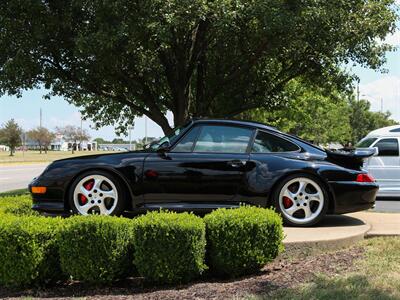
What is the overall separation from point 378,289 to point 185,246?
5.34ft

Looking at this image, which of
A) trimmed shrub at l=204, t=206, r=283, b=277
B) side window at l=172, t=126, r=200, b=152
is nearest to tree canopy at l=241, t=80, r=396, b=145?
side window at l=172, t=126, r=200, b=152

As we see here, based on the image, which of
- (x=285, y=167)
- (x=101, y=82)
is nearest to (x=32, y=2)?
(x=101, y=82)

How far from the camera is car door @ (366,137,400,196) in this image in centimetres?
1293

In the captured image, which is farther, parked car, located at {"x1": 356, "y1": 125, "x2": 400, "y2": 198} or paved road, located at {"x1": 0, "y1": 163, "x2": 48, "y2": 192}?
paved road, located at {"x1": 0, "y1": 163, "x2": 48, "y2": 192}

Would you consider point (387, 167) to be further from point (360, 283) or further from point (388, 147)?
point (360, 283)

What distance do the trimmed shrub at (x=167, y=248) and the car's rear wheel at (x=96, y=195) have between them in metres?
1.66

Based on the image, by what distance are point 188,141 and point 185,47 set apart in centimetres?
740

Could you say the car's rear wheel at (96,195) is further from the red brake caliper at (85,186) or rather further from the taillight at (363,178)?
the taillight at (363,178)

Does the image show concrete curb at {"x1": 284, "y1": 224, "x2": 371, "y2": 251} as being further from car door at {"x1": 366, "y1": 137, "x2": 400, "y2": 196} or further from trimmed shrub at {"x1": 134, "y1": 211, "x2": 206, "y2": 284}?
car door at {"x1": 366, "y1": 137, "x2": 400, "y2": 196}

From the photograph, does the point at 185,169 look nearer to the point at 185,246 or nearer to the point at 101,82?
the point at 185,246

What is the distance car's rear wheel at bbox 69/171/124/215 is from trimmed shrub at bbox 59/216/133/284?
1.55 m

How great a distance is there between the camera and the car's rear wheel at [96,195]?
621 centimetres

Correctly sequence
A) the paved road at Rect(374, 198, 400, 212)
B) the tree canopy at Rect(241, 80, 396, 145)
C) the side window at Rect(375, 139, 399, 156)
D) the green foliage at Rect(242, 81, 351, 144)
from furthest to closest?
the green foliage at Rect(242, 81, 351, 144) → the tree canopy at Rect(241, 80, 396, 145) → the side window at Rect(375, 139, 399, 156) → the paved road at Rect(374, 198, 400, 212)

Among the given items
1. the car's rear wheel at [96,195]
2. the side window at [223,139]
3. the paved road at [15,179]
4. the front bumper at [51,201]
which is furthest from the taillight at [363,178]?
the paved road at [15,179]
